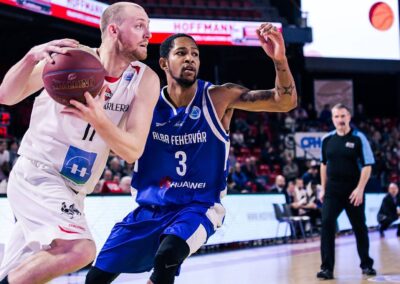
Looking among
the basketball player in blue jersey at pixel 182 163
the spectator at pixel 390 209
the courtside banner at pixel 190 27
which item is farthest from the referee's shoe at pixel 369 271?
the courtside banner at pixel 190 27

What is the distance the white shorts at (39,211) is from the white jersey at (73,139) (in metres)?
0.05

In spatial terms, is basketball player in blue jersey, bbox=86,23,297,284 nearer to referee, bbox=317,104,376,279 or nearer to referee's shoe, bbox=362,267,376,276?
referee, bbox=317,104,376,279

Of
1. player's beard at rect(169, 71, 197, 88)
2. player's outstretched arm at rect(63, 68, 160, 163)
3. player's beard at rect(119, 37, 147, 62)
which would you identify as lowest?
player's outstretched arm at rect(63, 68, 160, 163)

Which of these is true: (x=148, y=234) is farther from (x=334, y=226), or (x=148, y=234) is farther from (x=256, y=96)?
(x=334, y=226)

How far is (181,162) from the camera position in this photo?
14.4 feet

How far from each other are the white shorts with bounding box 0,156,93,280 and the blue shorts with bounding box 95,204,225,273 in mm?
557

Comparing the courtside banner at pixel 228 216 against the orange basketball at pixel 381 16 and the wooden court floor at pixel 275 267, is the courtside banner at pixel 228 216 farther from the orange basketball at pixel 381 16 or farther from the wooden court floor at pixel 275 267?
the orange basketball at pixel 381 16

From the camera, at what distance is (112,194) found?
9406mm

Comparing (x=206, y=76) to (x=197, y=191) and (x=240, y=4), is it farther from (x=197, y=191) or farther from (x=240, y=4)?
(x=197, y=191)

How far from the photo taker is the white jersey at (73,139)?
3.64m

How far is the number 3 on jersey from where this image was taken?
4363 mm

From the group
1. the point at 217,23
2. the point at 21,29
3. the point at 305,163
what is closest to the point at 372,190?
the point at 305,163

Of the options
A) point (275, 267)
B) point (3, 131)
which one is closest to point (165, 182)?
point (275, 267)

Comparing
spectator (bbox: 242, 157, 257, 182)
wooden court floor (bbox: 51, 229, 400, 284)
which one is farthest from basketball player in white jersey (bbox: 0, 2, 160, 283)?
spectator (bbox: 242, 157, 257, 182)
